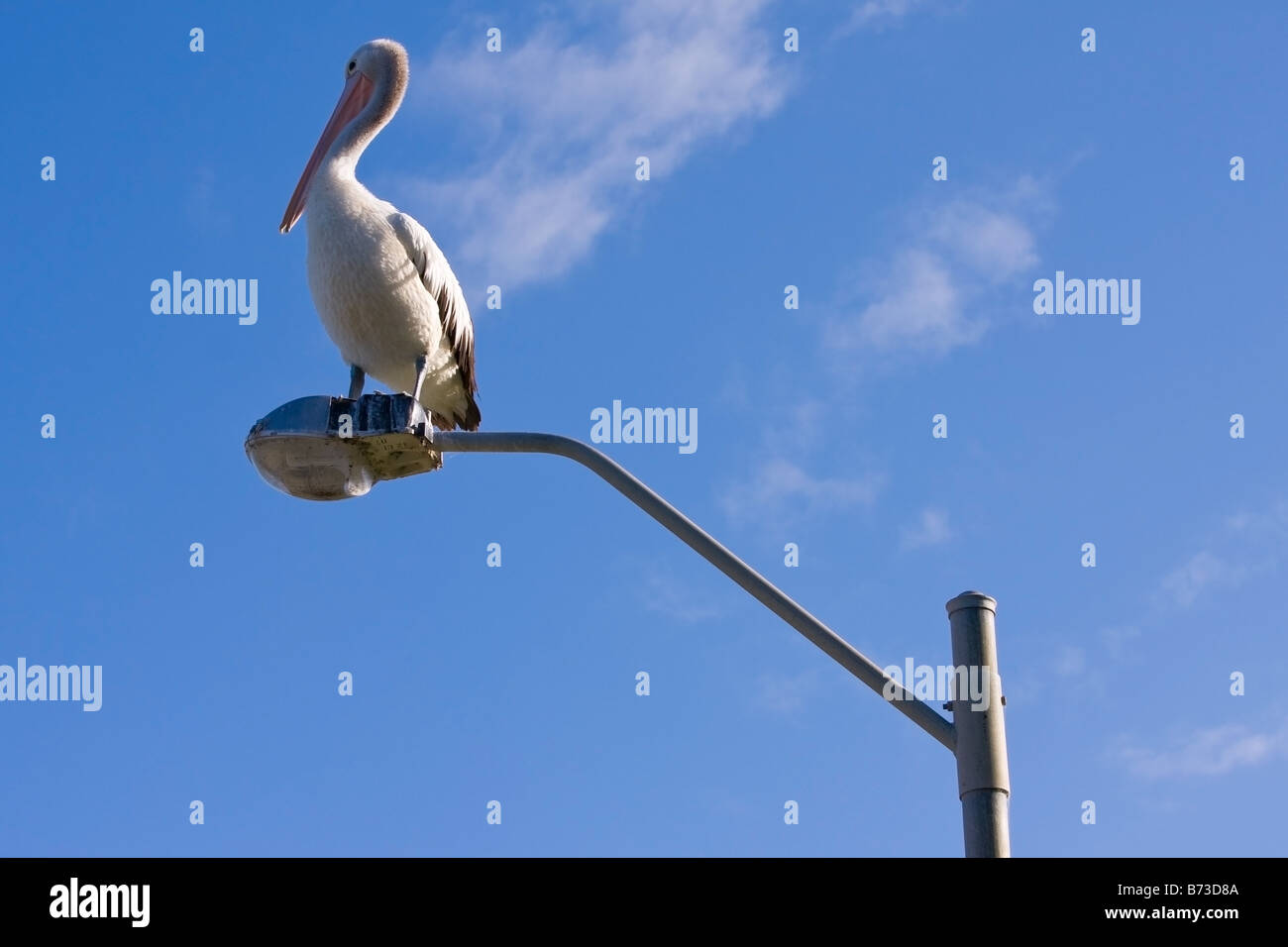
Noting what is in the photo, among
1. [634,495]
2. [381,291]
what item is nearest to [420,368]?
[381,291]

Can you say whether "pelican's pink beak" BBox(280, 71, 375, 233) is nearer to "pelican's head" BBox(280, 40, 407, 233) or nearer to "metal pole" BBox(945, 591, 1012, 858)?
"pelican's head" BBox(280, 40, 407, 233)

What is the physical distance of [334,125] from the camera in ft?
35.6

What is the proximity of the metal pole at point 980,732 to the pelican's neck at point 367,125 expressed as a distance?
6148 millimetres

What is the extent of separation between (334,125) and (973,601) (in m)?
7.45

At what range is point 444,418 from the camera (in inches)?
410

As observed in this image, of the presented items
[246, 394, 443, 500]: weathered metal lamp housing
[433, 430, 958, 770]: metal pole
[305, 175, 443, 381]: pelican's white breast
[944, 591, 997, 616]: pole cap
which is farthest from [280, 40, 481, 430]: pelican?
[944, 591, 997, 616]: pole cap

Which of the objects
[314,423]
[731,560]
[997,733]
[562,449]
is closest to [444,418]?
[314,423]

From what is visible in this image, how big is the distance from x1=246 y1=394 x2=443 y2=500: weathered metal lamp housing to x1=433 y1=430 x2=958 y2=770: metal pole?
0.63 feet

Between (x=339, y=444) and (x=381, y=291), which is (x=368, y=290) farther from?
(x=339, y=444)

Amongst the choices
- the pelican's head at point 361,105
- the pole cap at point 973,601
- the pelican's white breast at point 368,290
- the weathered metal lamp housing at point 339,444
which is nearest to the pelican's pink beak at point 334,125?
the pelican's head at point 361,105

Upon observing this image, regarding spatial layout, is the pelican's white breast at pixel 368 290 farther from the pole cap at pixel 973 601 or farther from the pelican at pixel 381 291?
the pole cap at pixel 973 601

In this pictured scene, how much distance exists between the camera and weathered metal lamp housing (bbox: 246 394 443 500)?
607 centimetres
